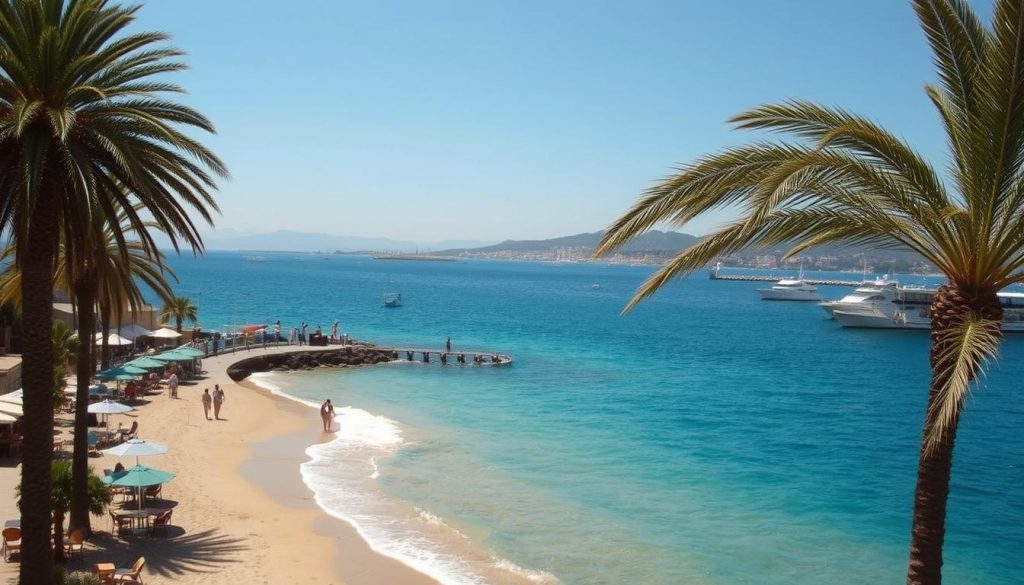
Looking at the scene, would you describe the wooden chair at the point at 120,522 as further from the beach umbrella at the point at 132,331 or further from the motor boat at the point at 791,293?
the motor boat at the point at 791,293

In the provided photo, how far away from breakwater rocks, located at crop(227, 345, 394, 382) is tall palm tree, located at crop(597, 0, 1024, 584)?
40.4 metres

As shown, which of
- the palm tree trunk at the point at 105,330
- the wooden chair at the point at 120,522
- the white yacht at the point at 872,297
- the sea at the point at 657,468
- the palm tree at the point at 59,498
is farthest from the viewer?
the white yacht at the point at 872,297

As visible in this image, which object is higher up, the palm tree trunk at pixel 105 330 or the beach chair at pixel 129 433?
the palm tree trunk at pixel 105 330

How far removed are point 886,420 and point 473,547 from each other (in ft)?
89.2

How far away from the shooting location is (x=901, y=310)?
3538 inches

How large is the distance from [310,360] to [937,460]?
4823 centimetres

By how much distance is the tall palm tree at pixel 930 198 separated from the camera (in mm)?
6844

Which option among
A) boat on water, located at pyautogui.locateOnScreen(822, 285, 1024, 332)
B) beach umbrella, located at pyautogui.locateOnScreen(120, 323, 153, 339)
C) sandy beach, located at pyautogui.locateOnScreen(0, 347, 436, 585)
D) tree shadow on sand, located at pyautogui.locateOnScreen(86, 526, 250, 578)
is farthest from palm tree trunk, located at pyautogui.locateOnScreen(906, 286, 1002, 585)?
boat on water, located at pyautogui.locateOnScreen(822, 285, 1024, 332)

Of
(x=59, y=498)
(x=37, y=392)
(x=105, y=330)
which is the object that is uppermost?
(x=37, y=392)

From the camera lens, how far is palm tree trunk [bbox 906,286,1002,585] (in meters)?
6.99

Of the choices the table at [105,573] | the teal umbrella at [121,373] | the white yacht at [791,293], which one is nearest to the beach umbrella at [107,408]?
the teal umbrella at [121,373]

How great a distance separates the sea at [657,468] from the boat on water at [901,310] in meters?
24.6

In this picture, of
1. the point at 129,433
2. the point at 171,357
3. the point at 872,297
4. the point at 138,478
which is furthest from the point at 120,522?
the point at 872,297

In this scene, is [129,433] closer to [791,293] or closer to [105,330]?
[105,330]
